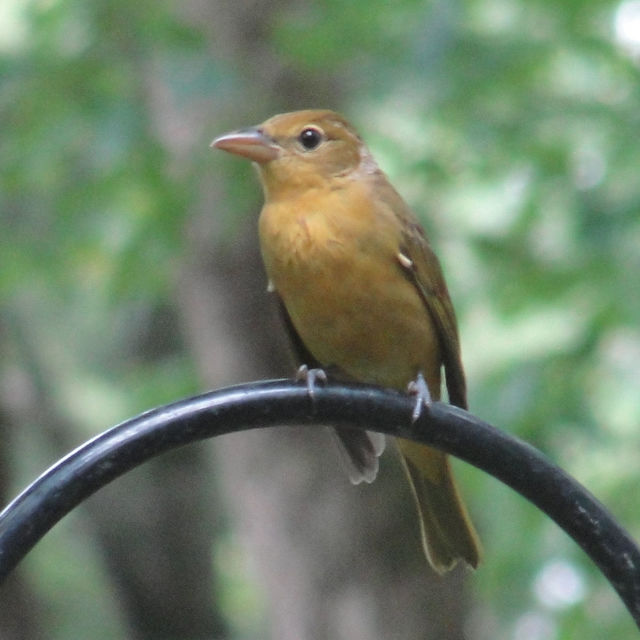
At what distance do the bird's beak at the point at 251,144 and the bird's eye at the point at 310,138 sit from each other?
0.13 metres

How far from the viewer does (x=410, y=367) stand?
445 cm

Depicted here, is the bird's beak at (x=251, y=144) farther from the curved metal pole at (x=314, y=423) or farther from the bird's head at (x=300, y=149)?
the curved metal pole at (x=314, y=423)

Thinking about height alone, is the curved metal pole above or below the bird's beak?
below

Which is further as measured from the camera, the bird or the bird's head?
the bird's head

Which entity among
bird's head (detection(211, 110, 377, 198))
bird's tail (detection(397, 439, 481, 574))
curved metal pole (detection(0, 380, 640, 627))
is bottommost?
bird's tail (detection(397, 439, 481, 574))

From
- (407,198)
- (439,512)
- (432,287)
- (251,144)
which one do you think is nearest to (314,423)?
(439,512)

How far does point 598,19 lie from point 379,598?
10.3 ft

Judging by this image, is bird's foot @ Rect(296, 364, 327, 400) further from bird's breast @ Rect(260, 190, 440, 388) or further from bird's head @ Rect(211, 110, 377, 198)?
bird's head @ Rect(211, 110, 377, 198)

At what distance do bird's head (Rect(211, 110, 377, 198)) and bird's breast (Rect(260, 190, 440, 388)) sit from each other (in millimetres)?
157

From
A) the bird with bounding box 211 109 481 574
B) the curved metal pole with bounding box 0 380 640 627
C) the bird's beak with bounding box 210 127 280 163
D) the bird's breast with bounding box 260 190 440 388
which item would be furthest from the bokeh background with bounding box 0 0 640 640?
the curved metal pole with bounding box 0 380 640 627

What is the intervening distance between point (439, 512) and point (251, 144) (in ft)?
4.69

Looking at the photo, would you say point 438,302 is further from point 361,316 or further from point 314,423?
point 314,423

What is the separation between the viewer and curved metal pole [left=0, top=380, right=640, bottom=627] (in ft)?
8.50

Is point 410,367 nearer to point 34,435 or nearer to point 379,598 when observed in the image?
point 379,598
